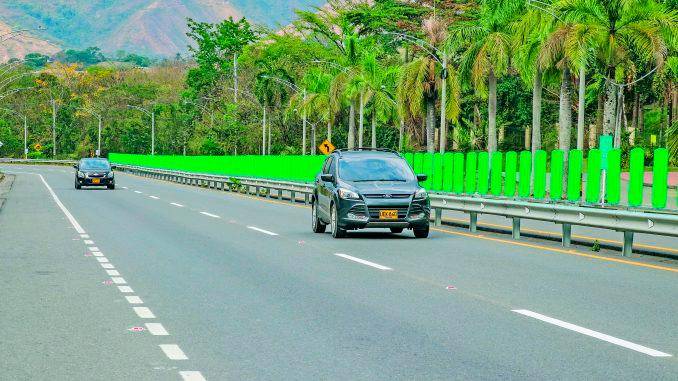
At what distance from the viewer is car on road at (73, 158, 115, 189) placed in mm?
52062

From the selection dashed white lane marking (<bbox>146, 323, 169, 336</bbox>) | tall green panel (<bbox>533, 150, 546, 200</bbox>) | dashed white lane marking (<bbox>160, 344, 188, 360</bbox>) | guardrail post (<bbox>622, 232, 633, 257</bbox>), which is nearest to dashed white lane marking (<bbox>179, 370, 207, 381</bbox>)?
dashed white lane marking (<bbox>160, 344, 188, 360</bbox>)

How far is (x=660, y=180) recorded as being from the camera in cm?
2027

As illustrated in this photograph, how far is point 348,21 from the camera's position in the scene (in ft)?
336

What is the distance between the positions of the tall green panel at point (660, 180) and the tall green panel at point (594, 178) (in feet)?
6.61

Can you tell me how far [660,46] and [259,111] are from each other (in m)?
71.0

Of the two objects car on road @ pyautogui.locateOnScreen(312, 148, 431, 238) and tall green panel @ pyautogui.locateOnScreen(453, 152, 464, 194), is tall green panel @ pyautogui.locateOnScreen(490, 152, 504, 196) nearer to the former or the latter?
tall green panel @ pyautogui.locateOnScreen(453, 152, 464, 194)

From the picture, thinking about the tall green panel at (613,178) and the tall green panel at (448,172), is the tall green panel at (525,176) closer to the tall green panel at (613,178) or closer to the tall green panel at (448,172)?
the tall green panel at (613,178)

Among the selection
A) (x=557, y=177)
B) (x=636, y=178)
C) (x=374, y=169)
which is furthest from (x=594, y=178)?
(x=374, y=169)

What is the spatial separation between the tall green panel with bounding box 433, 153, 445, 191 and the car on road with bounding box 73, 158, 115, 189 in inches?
963

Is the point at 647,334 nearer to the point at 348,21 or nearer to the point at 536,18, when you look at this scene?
the point at 536,18

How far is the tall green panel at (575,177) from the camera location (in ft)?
77.0

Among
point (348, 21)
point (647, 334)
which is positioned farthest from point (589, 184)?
point (348, 21)

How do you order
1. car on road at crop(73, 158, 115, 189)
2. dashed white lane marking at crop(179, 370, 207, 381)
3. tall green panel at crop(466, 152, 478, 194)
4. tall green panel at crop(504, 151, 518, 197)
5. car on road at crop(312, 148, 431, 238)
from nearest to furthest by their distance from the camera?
1. dashed white lane marking at crop(179, 370, 207, 381)
2. car on road at crop(312, 148, 431, 238)
3. tall green panel at crop(504, 151, 518, 197)
4. tall green panel at crop(466, 152, 478, 194)
5. car on road at crop(73, 158, 115, 189)

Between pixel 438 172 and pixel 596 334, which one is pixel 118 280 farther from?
pixel 438 172
